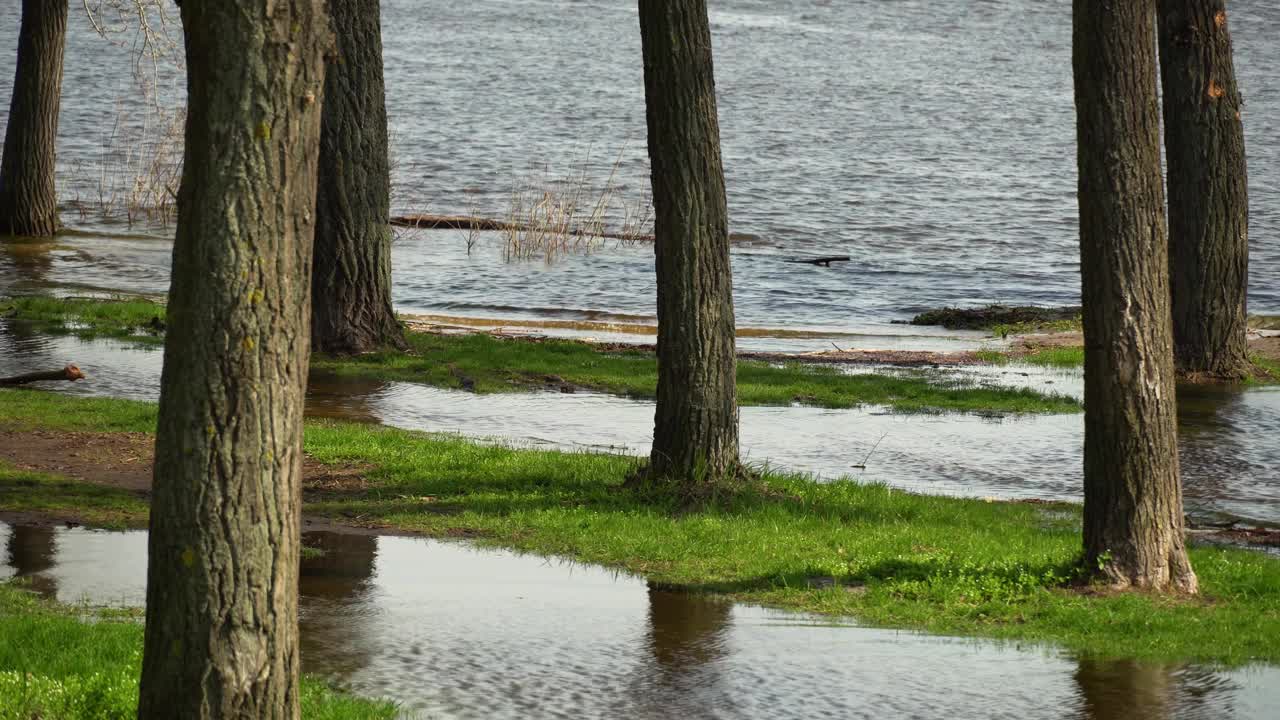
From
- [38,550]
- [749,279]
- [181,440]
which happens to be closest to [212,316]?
[181,440]

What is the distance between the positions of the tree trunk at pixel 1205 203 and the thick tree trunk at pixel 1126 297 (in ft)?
32.0

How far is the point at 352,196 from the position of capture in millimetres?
17344

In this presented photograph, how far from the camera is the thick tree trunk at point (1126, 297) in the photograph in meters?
8.59

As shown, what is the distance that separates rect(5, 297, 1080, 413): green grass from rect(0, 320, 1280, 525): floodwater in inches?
16.3

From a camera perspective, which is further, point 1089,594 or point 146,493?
point 146,493

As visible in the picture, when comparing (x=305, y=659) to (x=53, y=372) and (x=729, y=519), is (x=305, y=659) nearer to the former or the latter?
Answer: (x=729, y=519)

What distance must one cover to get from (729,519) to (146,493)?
3.97m

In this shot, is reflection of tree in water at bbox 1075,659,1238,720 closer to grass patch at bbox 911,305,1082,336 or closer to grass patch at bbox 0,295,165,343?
grass patch at bbox 0,295,165,343

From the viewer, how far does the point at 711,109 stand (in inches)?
427

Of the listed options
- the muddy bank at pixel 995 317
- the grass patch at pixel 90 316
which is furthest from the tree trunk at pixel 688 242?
the muddy bank at pixel 995 317

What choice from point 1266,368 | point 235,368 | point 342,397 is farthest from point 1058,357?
point 235,368

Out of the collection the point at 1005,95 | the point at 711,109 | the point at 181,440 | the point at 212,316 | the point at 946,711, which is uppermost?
the point at 1005,95

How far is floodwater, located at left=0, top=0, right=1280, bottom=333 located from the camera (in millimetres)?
30500

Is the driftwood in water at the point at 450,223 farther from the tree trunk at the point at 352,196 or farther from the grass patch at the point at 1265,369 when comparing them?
the grass patch at the point at 1265,369
